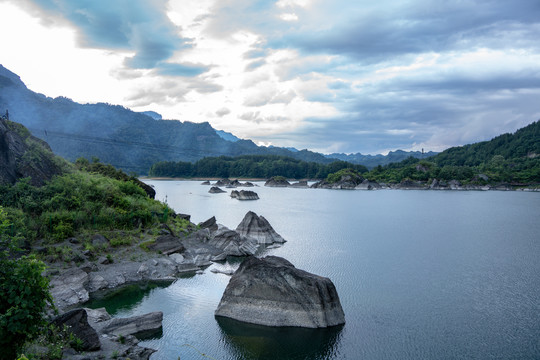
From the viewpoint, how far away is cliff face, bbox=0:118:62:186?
25.9 meters

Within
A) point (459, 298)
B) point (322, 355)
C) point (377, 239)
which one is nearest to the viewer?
point (322, 355)

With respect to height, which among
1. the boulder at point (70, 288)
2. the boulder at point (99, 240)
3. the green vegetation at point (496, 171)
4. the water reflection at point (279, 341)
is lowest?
the water reflection at point (279, 341)

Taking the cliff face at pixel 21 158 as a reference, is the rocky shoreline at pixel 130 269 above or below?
below

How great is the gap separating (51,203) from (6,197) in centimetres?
275

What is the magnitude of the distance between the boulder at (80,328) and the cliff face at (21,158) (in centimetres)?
1745

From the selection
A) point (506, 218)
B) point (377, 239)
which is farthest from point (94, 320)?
point (506, 218)

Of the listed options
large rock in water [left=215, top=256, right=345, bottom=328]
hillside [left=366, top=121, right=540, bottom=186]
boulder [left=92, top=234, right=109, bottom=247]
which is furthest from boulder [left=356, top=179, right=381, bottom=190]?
large rock in water [left=215, top=256, right=345, bottom=328]

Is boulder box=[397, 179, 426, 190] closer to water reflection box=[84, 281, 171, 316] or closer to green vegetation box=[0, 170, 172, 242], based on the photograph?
green vegetation box=[0, 170, 172, 242]

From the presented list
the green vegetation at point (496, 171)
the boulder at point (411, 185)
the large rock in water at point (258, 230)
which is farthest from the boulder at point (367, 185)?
the large rock in water at point (258, 230)

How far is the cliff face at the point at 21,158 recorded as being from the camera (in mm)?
25859

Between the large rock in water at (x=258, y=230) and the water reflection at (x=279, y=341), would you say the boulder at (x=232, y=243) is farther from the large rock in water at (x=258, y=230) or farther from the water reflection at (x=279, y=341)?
the water reflection at (x=279, y=341)

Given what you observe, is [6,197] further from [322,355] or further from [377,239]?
[377,239]

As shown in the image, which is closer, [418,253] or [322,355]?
[322,355]

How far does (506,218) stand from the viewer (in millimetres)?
57969
